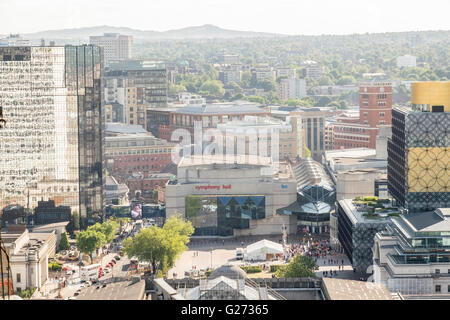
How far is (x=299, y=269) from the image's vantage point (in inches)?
1040

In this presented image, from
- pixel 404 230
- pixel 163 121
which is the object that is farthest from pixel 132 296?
pixel 163 121

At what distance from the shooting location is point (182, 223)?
34.5 metres

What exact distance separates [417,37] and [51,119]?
145158 millimetres

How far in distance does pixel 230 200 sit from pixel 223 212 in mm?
558

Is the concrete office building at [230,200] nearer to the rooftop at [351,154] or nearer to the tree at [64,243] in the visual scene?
the tree at [64,243]

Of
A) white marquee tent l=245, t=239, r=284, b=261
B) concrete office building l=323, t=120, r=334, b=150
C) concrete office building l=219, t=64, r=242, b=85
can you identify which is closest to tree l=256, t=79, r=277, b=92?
concrete office building l=219, t=64, r=242, b=85

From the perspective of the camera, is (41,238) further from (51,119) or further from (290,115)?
(290,115)

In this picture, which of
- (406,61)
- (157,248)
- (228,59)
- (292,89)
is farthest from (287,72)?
(157,248)

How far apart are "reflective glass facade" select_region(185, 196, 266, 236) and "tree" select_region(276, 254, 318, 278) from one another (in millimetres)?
9335

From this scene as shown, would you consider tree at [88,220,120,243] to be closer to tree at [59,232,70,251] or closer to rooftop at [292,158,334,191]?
tree at [59,232,70,251]

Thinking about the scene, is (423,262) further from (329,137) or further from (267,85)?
(267,85)

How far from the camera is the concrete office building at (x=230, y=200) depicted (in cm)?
3728

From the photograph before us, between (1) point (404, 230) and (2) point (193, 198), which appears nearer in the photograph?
(1) point (404, 230)

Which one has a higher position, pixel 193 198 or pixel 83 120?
pixel 83 120
